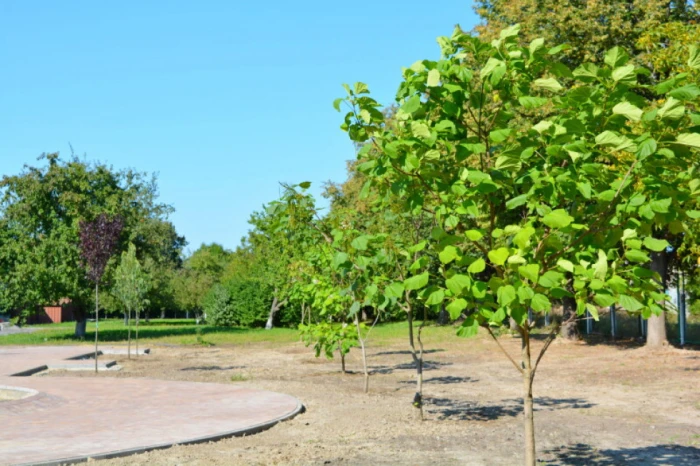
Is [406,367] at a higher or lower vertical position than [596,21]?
lower

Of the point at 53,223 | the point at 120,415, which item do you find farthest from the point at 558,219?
the point at 53,223

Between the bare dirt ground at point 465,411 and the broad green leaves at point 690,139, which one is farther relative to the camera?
the bare dirt ground at point 465,411

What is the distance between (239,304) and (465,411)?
134 feet

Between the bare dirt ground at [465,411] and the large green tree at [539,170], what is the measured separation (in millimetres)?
3903

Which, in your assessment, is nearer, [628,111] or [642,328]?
[628,111]

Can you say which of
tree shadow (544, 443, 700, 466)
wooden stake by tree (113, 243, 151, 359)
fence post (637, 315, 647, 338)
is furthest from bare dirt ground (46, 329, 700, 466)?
fence post (637, 315, 647, 338)

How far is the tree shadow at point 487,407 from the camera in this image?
39.3 feet

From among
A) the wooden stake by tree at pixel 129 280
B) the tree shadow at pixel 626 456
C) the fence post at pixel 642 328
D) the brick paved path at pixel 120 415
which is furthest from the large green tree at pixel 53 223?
the tree shadow at pixel 626 456

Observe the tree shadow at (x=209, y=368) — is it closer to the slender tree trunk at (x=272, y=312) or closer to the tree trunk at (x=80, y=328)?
the tree trunk at (x=80, y=328)

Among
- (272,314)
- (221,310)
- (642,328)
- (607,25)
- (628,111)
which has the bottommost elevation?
(642,328)

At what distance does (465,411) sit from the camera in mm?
12523

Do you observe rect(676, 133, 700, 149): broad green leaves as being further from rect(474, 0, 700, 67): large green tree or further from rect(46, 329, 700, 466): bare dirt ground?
rect(474, 0, 700, 67): large green tree

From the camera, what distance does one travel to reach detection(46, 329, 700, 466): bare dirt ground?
29.0ft

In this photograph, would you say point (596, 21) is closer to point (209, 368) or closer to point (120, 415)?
point (209, 368)
